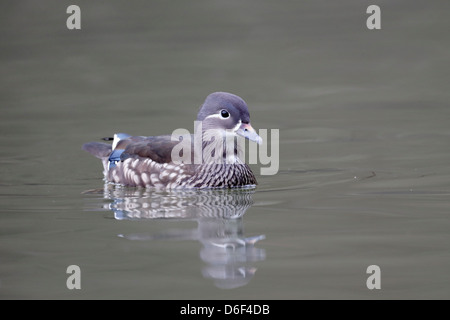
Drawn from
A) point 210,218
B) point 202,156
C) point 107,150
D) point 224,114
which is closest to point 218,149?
point 202,156

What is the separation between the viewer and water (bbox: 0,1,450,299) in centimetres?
570

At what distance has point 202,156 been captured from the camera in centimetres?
892

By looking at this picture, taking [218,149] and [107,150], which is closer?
[218,149]

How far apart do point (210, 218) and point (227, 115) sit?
1.66 m

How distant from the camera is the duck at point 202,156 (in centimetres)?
863

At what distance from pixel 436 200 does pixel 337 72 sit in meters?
6.78

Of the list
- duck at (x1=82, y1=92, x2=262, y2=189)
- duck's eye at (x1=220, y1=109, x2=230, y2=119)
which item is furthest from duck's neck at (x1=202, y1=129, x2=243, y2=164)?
duck's eye at (x1=220, y1=109, x2=230, y2=119)

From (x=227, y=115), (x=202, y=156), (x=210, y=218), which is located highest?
(x=227, y=115)

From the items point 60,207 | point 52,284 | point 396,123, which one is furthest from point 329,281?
point 396,123

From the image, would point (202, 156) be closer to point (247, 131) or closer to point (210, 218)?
point (247, 131)

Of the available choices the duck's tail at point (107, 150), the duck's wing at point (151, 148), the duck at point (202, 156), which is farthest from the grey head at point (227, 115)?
the duck's tail at point (107, 150)

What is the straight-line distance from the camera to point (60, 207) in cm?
786

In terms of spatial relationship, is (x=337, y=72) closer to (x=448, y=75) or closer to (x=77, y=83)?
(x=448, y=75)

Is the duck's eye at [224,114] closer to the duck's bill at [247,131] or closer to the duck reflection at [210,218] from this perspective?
the duck's bill at [247,131]
